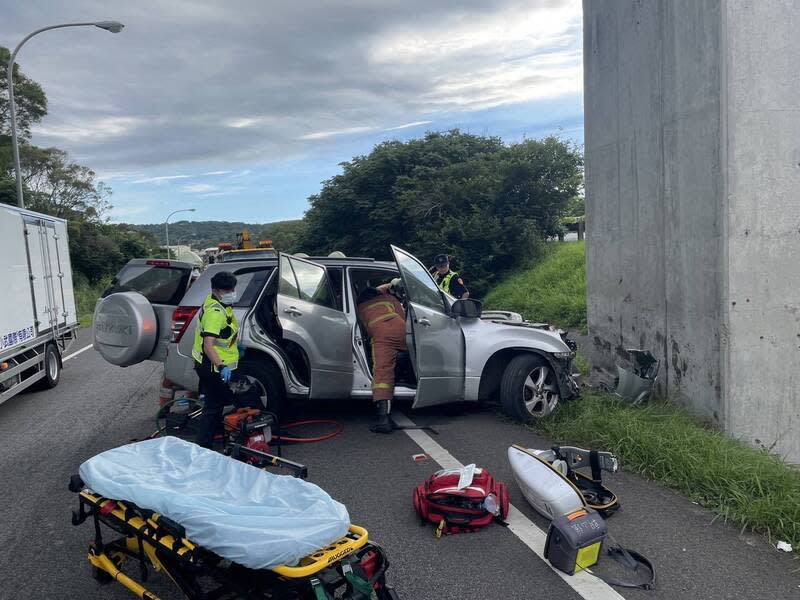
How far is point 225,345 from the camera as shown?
5.68 m

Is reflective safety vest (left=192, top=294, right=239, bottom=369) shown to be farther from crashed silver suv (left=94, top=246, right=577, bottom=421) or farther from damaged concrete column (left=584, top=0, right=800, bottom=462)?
damaged concrete column (left=584, top=0, right=800, bottom=462)

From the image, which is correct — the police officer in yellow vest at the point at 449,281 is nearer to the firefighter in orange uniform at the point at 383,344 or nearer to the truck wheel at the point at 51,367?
the firefighter in orange uniform at the point at 383,344

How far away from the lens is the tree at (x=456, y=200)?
2031cm

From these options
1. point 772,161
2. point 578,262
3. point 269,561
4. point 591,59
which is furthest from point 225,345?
point 578,262

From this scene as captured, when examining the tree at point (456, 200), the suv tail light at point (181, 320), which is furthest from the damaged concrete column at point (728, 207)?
the tree at point (456, 200)

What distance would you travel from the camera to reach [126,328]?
Result: 669 centimetres

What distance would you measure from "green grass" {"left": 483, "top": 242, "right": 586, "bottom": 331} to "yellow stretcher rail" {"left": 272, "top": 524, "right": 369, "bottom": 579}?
1017 cm

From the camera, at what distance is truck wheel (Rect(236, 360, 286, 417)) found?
21.8 feet

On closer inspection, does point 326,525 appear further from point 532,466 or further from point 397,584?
point 532,466

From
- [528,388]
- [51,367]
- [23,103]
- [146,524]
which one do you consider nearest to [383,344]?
[528,388]

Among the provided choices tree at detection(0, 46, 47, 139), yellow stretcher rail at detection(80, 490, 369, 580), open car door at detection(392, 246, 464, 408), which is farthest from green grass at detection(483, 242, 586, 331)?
tree at detection(0, 46, 47, 139)

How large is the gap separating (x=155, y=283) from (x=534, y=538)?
5332mm

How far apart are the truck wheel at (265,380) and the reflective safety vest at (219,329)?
851 mm

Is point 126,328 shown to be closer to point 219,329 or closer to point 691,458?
point 219,329
